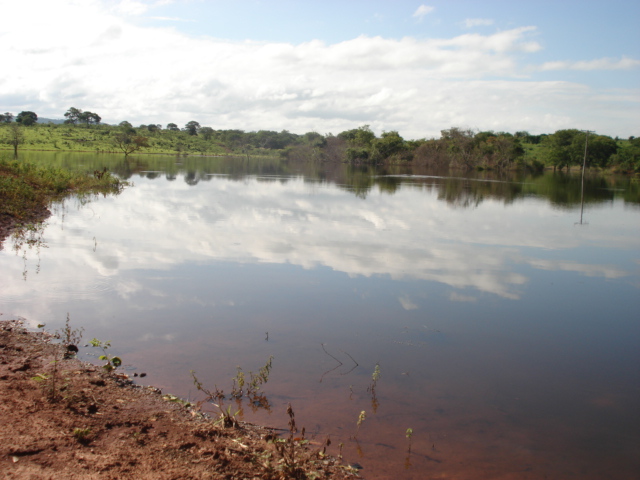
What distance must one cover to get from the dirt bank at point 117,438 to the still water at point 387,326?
0.45m

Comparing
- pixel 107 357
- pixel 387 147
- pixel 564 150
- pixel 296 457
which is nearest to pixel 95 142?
pixel 387 147

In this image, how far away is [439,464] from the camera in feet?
12.8

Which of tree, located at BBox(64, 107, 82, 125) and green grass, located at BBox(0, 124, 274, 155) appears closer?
green grass, located at BBox(0, 124, 274, 155)

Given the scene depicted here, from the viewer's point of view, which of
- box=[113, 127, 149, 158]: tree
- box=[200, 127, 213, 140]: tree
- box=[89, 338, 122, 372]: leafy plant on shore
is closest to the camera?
box=[89, 338, 122, 372]: leafy plant on shore

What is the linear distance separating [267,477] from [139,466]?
32.1 inches

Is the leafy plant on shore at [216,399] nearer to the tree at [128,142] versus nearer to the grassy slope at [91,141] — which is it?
the grassy slope at [91,141]

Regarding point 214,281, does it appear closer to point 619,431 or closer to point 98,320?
point 98,320

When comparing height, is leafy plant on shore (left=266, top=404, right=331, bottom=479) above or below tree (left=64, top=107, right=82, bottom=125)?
below

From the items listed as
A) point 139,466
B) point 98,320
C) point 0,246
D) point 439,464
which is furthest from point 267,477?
point 0,246

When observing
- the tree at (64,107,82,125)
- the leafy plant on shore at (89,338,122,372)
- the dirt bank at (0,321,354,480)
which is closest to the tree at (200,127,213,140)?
the tree at (64,107,82,125)

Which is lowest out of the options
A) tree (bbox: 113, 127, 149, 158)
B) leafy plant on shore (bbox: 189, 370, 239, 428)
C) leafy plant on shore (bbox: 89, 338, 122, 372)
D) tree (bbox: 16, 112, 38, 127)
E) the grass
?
leafy plant on shore (bbox: 189, 370, 239, 428)

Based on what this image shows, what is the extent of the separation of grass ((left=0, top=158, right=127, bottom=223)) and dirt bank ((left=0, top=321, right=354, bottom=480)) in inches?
373

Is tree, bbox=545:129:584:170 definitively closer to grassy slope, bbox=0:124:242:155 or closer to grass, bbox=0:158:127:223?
grassy slope, bbox=0:124:242:155

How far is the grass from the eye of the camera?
13.3 metres
